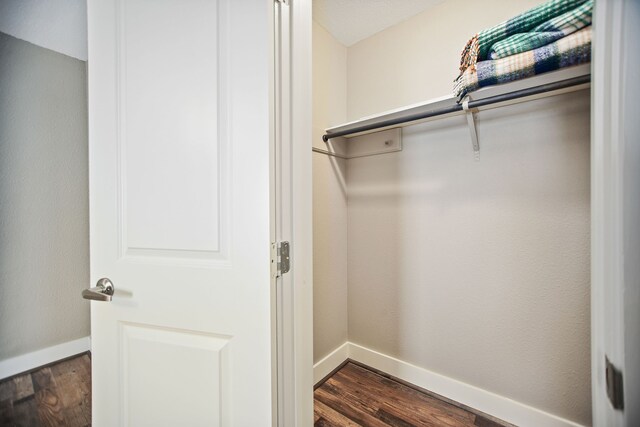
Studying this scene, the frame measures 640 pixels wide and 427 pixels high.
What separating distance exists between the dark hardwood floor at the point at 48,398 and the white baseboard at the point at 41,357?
3cm

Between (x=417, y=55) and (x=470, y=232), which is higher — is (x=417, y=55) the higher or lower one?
the higher one

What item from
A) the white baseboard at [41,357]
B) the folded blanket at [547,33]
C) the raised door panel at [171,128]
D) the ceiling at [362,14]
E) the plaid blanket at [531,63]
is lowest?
the white baseboard at [41,357]

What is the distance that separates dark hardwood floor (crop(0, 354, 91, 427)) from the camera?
3.54 ft

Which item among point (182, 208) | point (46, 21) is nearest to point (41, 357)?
point (182, 208)

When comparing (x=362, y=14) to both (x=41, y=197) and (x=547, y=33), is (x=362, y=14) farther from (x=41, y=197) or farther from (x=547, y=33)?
(x=41, y=197)

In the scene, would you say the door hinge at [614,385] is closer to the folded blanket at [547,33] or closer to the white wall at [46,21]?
the folded blanket at [547,33]

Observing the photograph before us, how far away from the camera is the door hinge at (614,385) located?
1.32 feet

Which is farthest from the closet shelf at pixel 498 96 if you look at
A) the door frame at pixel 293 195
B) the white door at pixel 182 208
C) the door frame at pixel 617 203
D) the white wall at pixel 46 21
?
the white wall at pixel 46 21

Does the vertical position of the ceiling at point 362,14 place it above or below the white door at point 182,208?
above

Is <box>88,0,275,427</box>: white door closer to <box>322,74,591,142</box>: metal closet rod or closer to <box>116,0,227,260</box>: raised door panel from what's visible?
<box>116,0,227,260</box>: raised door panel

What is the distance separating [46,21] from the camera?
1.06 meters

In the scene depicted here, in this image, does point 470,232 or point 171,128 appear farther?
point 470,232

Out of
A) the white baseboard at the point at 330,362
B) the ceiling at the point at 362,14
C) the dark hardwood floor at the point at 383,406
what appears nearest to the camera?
the dark hardwood floor at the point at 383,406

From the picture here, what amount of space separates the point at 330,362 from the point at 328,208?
1059mm
